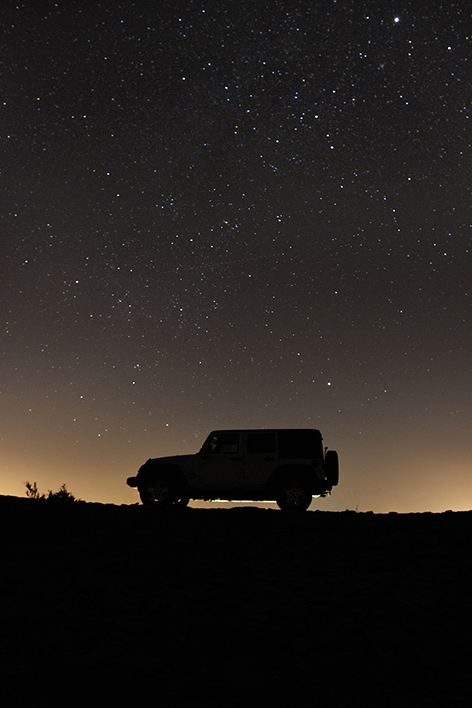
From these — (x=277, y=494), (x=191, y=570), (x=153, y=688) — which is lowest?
(x=153, y=688)

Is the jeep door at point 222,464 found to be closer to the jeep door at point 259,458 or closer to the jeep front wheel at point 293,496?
the jeep door at point 259,458

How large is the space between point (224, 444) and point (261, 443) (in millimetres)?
875

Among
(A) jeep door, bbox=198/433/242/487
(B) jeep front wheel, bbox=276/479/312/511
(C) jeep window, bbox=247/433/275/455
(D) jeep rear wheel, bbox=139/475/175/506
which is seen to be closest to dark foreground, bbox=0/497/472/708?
(B) jeep front wheel, bbox=276/479/312/511

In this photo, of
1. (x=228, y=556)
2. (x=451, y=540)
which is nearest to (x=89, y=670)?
(x=228, y=556)

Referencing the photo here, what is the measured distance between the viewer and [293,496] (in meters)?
11.7

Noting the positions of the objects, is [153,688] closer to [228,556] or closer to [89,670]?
[89,670]

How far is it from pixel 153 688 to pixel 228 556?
3601 mm

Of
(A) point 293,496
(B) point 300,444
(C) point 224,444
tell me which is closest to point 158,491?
(C) point 224,444

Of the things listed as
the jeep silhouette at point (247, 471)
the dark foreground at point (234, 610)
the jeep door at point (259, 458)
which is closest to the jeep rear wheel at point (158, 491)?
the jeep silhouette at point (247, 471)

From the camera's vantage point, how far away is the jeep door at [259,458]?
38.8 feet

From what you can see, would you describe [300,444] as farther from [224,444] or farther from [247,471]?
[224,444]

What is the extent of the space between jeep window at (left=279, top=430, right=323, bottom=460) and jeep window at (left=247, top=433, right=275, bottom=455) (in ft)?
0.68

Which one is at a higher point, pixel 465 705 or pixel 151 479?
pixel 151 479

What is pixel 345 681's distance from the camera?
4.88 meters
